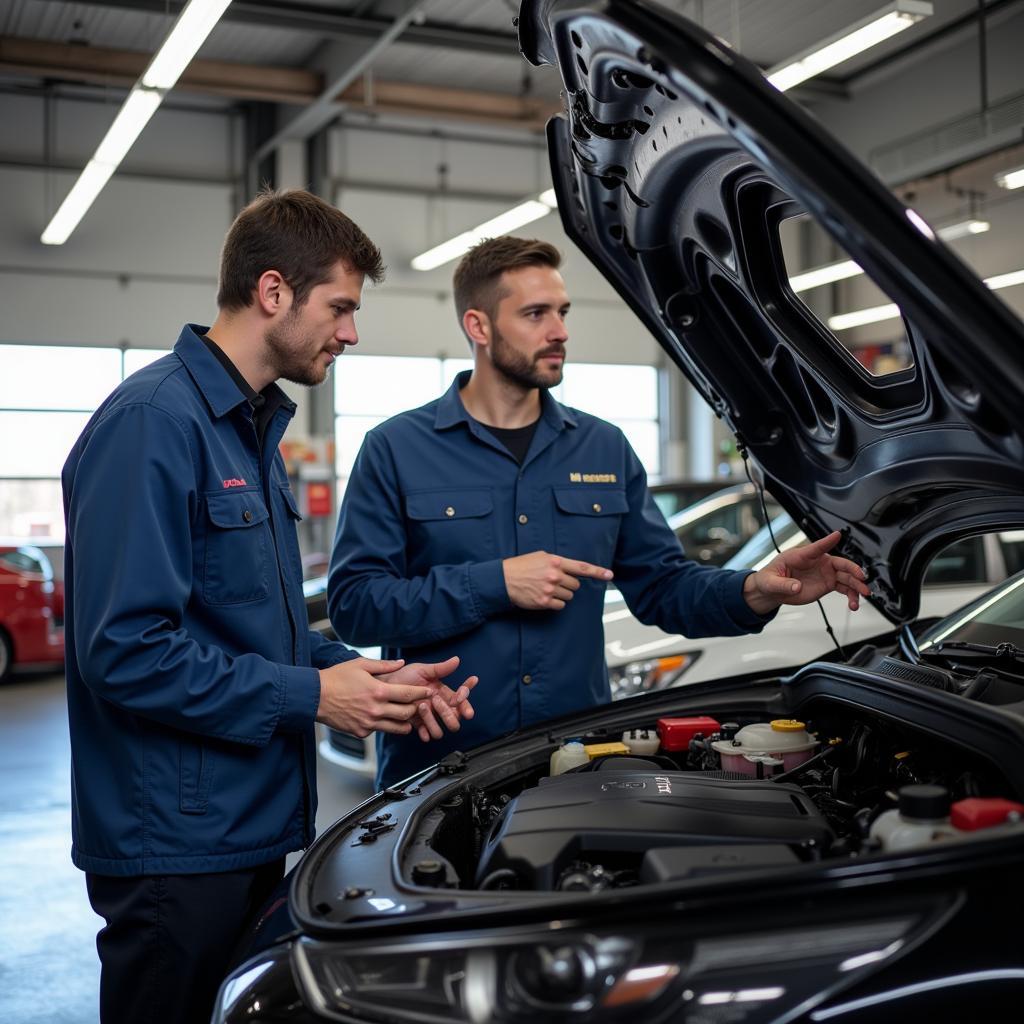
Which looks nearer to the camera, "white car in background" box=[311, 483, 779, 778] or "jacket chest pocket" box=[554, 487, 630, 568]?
"jacket chest pocket" box=[554, 487, 630, 568]

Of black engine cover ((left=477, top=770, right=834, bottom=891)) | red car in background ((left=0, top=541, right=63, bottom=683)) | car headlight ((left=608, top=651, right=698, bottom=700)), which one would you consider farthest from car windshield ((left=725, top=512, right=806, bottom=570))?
red car in background ((left=0, top=541, right=63, bottom=683))

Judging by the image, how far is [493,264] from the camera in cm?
232

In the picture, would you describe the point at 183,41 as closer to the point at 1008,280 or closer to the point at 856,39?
the point at 856,39

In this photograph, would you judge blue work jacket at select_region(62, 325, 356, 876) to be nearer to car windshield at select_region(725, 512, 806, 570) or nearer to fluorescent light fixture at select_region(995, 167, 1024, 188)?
car windshield at select_region(725, 512, 806, 570)

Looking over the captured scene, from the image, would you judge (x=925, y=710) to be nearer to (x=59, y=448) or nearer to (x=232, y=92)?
(x=232, y=92)

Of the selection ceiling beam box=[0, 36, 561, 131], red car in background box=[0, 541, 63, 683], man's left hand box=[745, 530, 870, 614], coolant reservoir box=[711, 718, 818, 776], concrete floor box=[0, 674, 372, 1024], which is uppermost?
ceiling beam box=[0, 36, 561, 131]

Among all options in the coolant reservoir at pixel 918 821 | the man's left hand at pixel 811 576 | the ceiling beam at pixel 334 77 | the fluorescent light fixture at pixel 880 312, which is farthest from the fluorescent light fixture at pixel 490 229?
the coolant reservoir at pixel 918 821

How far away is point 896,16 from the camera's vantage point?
18.3 ft

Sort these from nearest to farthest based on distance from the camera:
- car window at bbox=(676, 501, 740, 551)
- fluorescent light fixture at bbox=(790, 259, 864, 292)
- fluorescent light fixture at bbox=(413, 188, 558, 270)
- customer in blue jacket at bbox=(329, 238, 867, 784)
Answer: customer in blue jacket at bbox=(329, 238, 867, 784) < car window at bbox=(676, 501, 740, 551) < fluorescent light fixture at bbox=(413, 188, 558, 270) < fluorescent light fixture at bbox=(790, 259, 864, 292)

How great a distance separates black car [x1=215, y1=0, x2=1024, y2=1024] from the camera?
0.97 meters

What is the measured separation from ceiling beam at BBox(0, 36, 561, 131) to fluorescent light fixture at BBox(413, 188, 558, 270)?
788 mm

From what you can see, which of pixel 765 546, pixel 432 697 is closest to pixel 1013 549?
pixel 765 546

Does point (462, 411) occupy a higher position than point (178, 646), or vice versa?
point (462, 411)

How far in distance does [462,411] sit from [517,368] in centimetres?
16
